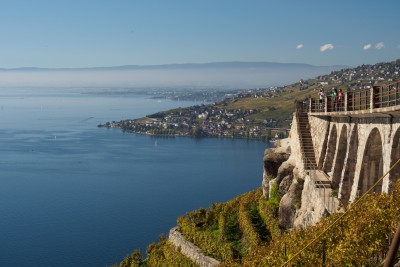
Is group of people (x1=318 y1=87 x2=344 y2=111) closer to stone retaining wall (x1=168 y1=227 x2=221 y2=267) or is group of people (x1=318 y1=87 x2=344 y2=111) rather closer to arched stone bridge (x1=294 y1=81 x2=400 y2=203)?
arched stone bridge (x1=294 y1=81 x2=400 y2=203)

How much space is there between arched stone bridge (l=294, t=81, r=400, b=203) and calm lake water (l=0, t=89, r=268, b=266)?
4509 cm

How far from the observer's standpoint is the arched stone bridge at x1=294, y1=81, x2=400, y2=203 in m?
21.5

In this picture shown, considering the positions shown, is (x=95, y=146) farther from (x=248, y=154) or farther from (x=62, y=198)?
(x=62, y=198)

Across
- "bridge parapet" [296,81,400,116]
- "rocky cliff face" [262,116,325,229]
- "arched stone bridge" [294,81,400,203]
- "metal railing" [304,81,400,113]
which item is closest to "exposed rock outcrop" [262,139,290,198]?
"rocky cliff face" [262,116,325,229]

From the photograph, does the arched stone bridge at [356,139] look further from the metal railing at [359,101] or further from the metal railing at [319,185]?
the metal railing at [319,185]

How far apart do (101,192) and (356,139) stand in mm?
90039

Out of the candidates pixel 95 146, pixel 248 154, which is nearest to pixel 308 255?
pixel 248 154

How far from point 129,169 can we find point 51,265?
Result: 2598 inches

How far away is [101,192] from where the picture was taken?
113 m

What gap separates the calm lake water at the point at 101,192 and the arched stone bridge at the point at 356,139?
148 feet

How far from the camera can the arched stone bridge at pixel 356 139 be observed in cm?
2147

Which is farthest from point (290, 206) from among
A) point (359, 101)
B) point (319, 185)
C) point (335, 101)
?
point (359, 101)

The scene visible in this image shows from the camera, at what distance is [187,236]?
38.8 meters

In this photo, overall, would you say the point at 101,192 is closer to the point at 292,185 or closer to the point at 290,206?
the point at 292,185
